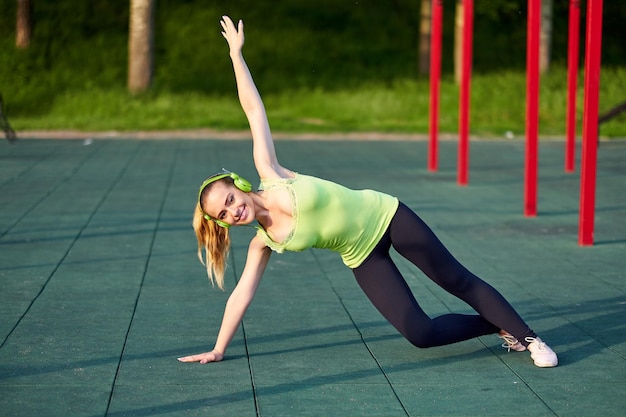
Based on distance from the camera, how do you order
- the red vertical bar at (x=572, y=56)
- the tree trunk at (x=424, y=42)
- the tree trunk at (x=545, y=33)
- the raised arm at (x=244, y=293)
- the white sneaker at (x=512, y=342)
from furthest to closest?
1. the tree trunk at (x=424, y=42)
2. the tree trunk at (x=545, y=33)
3. the red vertical bar at (x=572, y=56)
4. the white sneaker at (x=512, y=342)
5. the raised arm at (x=244, y=293)

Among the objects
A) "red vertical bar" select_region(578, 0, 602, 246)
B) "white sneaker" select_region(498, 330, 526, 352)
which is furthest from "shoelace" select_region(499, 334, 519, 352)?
"red vertical bar" select_region(578, 0, 602, 246)

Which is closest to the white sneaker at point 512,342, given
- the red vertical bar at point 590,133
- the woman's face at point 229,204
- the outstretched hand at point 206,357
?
the outstretched hand at point 206,357

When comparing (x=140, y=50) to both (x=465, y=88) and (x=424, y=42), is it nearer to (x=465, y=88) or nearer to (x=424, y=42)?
(x=424, y=42)

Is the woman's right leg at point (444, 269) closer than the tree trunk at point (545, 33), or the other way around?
the woman's right leg at point (444, 269)

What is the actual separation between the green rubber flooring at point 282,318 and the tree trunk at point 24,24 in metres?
18.1

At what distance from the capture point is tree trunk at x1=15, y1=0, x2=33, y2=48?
31.1 meters

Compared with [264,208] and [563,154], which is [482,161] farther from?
[264,208]

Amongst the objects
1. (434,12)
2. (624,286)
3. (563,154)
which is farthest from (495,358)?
(563,154)

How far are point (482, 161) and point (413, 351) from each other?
1206 centimetres

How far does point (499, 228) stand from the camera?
36.1ft

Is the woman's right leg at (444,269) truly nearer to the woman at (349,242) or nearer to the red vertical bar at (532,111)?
the woman at (349,242)

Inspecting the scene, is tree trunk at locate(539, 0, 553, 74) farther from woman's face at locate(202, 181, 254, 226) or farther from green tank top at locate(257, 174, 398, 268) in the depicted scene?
woman's face at locate(202, 181, 254, 226)

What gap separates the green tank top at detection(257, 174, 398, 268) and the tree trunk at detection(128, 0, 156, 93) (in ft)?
75.6

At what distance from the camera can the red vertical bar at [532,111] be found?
38.1 ft
